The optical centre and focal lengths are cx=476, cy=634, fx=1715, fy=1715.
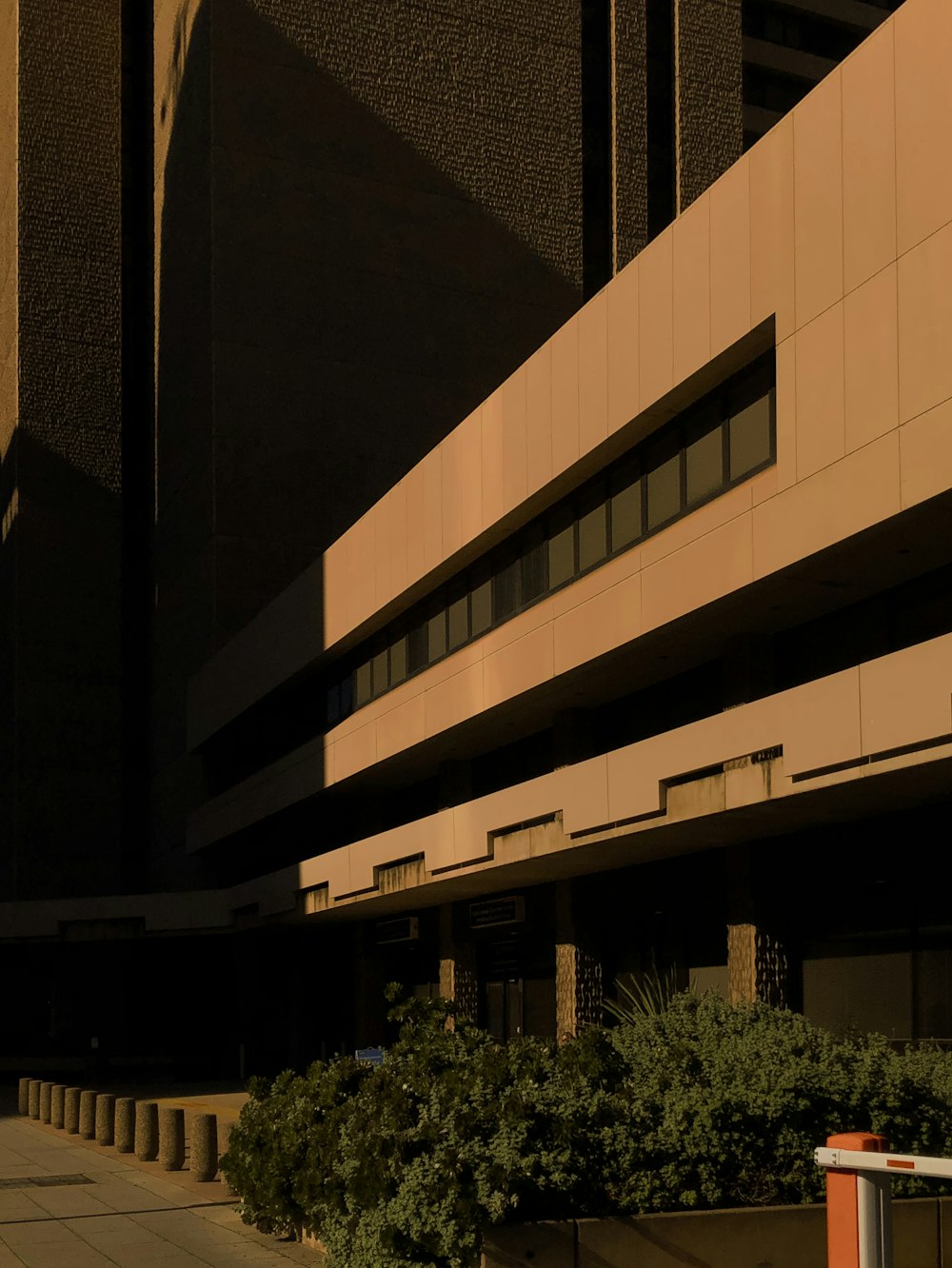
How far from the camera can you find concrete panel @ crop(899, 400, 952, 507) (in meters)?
18.2

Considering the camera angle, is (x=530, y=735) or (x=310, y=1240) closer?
(x=310, y=1240)

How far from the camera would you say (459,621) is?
109 ft

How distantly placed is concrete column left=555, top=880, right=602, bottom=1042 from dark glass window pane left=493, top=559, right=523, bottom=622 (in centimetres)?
521

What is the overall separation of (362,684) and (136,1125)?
15.2m

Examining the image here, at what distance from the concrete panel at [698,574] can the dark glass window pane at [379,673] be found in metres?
13.2

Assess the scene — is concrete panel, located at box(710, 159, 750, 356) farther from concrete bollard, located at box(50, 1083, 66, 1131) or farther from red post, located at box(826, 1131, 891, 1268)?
concrete bollard, located at box(50, 1083, 66, 1131)

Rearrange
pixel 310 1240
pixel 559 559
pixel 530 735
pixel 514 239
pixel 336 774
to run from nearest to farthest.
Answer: pixel 310 1240
pixel 559 559
pixel 530 735
pixel 336 774
pixel 514 239

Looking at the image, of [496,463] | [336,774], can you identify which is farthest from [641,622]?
[336,774]

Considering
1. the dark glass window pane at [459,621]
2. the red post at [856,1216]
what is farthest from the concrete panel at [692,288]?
the red post at [856,1216]

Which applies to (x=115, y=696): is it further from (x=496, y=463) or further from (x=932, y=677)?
(x=932, y=677)

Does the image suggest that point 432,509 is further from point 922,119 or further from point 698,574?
point 922,119

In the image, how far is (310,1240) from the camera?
621 inches

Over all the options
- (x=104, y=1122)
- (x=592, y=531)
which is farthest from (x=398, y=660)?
(x=104, y=1122)

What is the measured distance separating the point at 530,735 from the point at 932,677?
56.9ft
